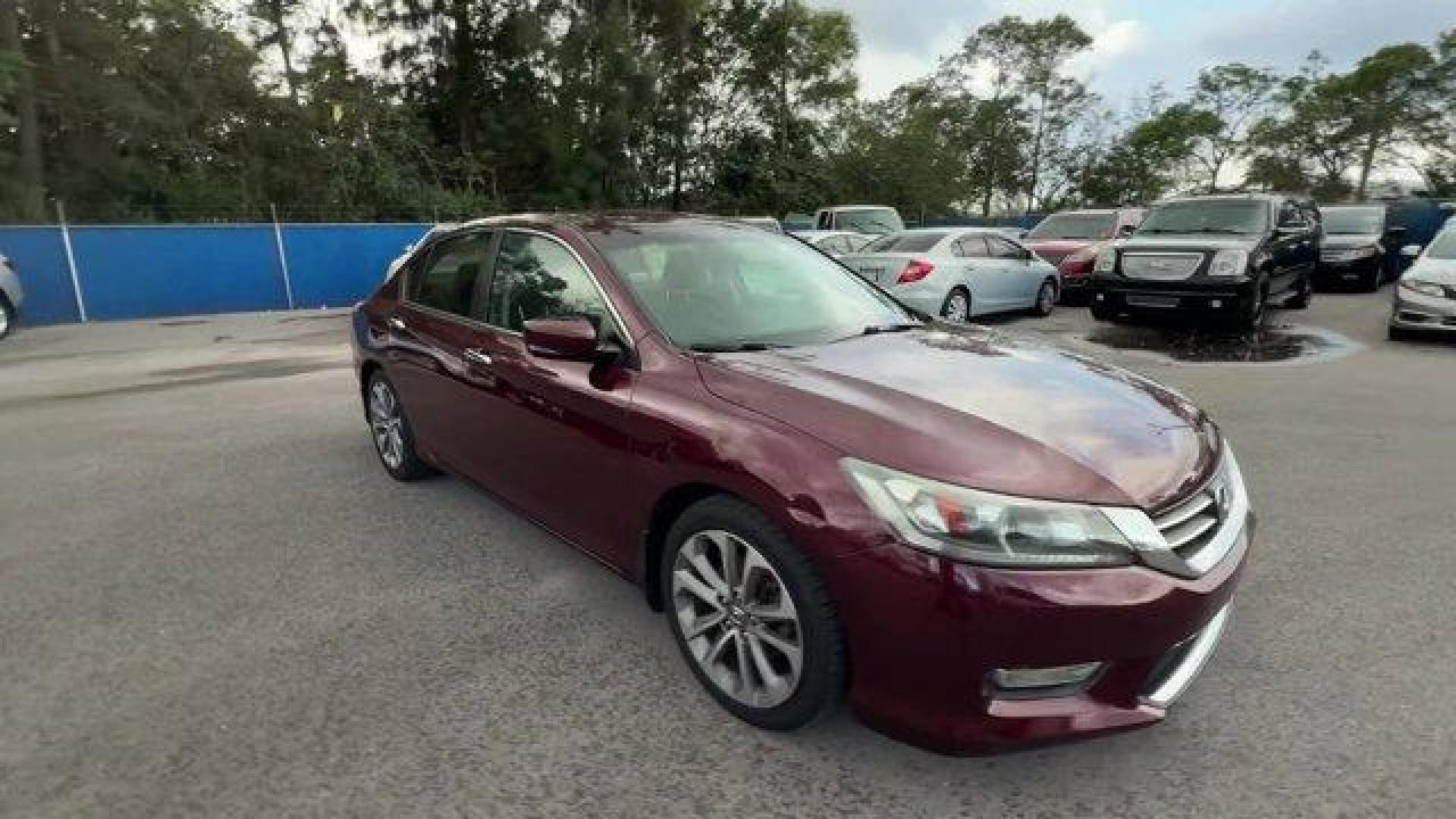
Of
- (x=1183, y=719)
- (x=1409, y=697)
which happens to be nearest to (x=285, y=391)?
(x=1183, y=719)

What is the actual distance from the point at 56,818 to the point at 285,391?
6.34 meters

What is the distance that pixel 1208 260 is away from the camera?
972 cm

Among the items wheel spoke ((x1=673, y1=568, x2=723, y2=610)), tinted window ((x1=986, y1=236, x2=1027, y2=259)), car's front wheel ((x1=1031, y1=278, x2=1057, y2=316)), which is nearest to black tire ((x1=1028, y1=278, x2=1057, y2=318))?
car's front wheel ((x1=1031, y1=278, x2=1057, y2=316))

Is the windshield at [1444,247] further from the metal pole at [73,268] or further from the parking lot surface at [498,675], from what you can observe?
the metal pole at [73,268]

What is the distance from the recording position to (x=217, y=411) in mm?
7117

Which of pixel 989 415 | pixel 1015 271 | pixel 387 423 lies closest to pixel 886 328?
pixel 989 415

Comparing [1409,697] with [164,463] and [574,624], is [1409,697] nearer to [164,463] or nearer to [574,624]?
[574,624]

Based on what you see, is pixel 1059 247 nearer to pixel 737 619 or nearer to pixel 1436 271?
pixel 1436 271

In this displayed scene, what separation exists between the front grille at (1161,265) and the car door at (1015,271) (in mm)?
1979

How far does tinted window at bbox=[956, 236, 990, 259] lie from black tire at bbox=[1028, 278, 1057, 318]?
4.47 ft

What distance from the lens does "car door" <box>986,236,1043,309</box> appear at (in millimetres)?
12102

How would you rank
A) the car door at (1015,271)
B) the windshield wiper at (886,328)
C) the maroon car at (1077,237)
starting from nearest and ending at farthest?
the windshield wiper at (886,328)
the car door at (1015,271)
the maroon car at (1077,237)

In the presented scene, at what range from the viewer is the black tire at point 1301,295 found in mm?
12141

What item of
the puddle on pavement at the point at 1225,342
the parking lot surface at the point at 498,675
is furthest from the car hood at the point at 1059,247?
the parking lot surface at the point at 498,675
